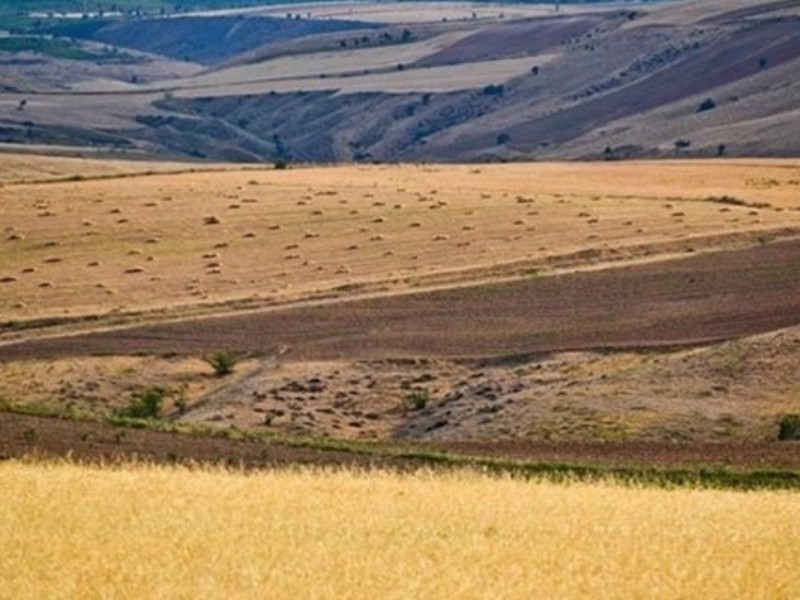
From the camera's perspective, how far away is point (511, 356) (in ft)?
172

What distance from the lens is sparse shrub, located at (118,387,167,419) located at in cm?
4812

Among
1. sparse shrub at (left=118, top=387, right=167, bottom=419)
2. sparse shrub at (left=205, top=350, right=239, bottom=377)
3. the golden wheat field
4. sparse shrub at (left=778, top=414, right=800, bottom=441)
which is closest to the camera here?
the golden wheat field

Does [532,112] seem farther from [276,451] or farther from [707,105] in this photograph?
[276,451]

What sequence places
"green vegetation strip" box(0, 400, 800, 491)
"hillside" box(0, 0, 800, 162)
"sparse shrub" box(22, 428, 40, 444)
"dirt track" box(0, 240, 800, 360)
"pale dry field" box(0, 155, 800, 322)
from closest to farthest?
"green vegetation strip" box(0, 400, 800, 491)
"sparse shrub" box(22, 428, 40, 444)
"dirt track" box(0, 240, 800, 360)
"pale dry field" box(0, 155, 800, 322)
"hillside" box(0, 0, 800, 162)

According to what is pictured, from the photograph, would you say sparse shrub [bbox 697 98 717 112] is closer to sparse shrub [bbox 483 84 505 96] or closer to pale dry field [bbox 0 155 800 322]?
sparse shrub [bbox 483 84 505 96]

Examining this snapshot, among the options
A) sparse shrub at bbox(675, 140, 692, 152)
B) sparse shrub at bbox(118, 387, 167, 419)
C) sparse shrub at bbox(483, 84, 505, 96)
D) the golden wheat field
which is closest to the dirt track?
sparse shrub at bbox(118, 387, 167, 419)

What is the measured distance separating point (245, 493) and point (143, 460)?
8.67 meters

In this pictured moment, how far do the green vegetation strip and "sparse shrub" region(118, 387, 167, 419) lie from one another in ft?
26.8

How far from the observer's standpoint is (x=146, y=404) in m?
48.9

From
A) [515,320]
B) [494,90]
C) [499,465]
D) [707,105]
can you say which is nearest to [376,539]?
[499,465]

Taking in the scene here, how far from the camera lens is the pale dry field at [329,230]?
66062 millimetres

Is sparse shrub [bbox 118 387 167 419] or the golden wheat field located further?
sparse shrub [bbox 118 387 167 419]

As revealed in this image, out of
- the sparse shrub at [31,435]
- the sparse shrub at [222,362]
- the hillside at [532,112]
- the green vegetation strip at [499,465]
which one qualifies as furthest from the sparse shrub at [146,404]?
the hillside at [532,112]

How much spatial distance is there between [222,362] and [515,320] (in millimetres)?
8786
